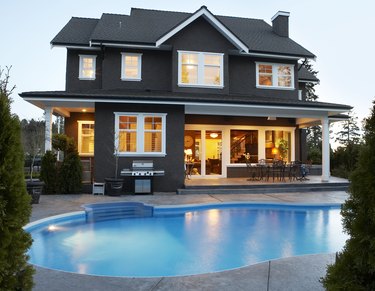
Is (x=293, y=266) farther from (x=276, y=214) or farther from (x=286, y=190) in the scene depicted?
(x=286, y=190)

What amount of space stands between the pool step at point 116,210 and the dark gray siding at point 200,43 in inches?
248

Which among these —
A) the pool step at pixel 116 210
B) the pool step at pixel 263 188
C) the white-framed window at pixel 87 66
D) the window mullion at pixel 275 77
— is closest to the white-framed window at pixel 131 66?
the white-framed window at pixel 87 66

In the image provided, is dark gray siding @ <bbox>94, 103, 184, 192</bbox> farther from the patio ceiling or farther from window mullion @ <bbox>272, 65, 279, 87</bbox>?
window mullion @ <bbox>272, 65, 279, 87</bbox>

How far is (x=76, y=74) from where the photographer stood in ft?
49.7

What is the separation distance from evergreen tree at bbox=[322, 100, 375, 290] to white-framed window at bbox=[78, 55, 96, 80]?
14573 mm

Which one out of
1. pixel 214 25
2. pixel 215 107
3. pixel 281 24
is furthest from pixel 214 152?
pixel 281 24

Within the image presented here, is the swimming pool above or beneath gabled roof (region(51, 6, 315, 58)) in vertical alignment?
beneath

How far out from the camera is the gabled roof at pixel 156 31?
14438mm

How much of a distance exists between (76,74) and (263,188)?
10.4 meters

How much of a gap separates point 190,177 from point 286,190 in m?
4.89

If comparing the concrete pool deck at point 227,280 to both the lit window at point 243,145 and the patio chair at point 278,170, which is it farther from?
the lit window at point 243,145

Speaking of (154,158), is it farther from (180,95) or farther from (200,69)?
(200,69)

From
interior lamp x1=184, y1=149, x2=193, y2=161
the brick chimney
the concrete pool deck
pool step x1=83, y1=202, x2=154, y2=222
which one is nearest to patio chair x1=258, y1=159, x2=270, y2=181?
interior lamp x1=184, y1=149, x2=193, y2=161

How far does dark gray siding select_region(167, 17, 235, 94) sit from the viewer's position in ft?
47.6
